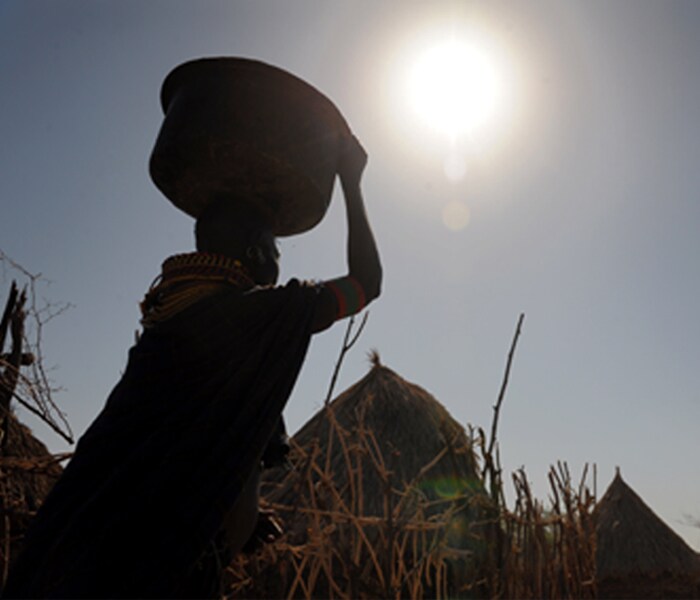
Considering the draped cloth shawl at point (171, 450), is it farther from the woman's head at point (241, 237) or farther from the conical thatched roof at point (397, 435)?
the conical thatched roof at point (397, 435)

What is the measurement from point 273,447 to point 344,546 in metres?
0.80

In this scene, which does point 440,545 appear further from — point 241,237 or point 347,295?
point 241,237

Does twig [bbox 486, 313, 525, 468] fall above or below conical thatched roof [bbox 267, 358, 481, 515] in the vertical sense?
below

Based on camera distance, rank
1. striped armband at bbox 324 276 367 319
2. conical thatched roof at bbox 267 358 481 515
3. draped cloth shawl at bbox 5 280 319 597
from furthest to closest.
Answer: conical thatched roof at bbox 267 358 481 515, striped armband at bbox 324 276 367 319, draped cloth shawl at bbox 5 280 319 597

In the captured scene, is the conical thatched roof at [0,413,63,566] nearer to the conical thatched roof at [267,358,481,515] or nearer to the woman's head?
the woman's head

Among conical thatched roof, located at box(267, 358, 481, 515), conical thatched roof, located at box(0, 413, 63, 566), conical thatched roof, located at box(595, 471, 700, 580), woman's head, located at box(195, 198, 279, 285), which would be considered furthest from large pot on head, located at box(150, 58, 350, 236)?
conical thatched roof, located at box(595, 471, 700, 580)

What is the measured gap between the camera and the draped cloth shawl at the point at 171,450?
48.5 inches

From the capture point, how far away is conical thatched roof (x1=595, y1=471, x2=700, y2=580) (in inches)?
436

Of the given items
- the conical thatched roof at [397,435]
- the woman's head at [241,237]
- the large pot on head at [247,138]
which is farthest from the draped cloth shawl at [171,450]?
the conical thatched roof at [397,435]

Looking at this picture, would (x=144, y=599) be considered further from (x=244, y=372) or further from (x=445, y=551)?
(x=445, y=551)

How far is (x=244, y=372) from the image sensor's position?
1468mm

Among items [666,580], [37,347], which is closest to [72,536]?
[37,347]

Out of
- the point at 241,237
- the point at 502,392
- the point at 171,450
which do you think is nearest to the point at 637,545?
the point at 502,392

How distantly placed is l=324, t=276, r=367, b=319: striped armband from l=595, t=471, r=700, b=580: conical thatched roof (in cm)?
1076
